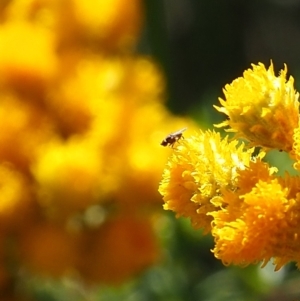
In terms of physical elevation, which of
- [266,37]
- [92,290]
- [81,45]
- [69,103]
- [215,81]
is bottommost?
[92,290]

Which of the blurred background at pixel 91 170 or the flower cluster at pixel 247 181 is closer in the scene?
the flower cluster at pixel 247 181

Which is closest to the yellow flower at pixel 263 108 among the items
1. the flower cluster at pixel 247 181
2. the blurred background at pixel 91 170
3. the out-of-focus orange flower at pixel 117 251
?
the flower cluster at pixel 247 181

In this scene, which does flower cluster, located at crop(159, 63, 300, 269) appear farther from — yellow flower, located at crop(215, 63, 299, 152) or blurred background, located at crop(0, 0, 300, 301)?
blurred background, located at crop(0, 0, 300, 301)

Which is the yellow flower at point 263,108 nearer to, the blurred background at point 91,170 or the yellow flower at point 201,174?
the yellow flower at point 201,174

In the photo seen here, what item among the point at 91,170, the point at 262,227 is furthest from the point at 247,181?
the point at 91,170

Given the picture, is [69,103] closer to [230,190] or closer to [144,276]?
[144,276]

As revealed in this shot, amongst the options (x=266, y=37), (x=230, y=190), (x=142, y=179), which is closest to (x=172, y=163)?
(x=230, y=190)

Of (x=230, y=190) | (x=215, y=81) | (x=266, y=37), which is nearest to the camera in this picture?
(x=230, y=190)
